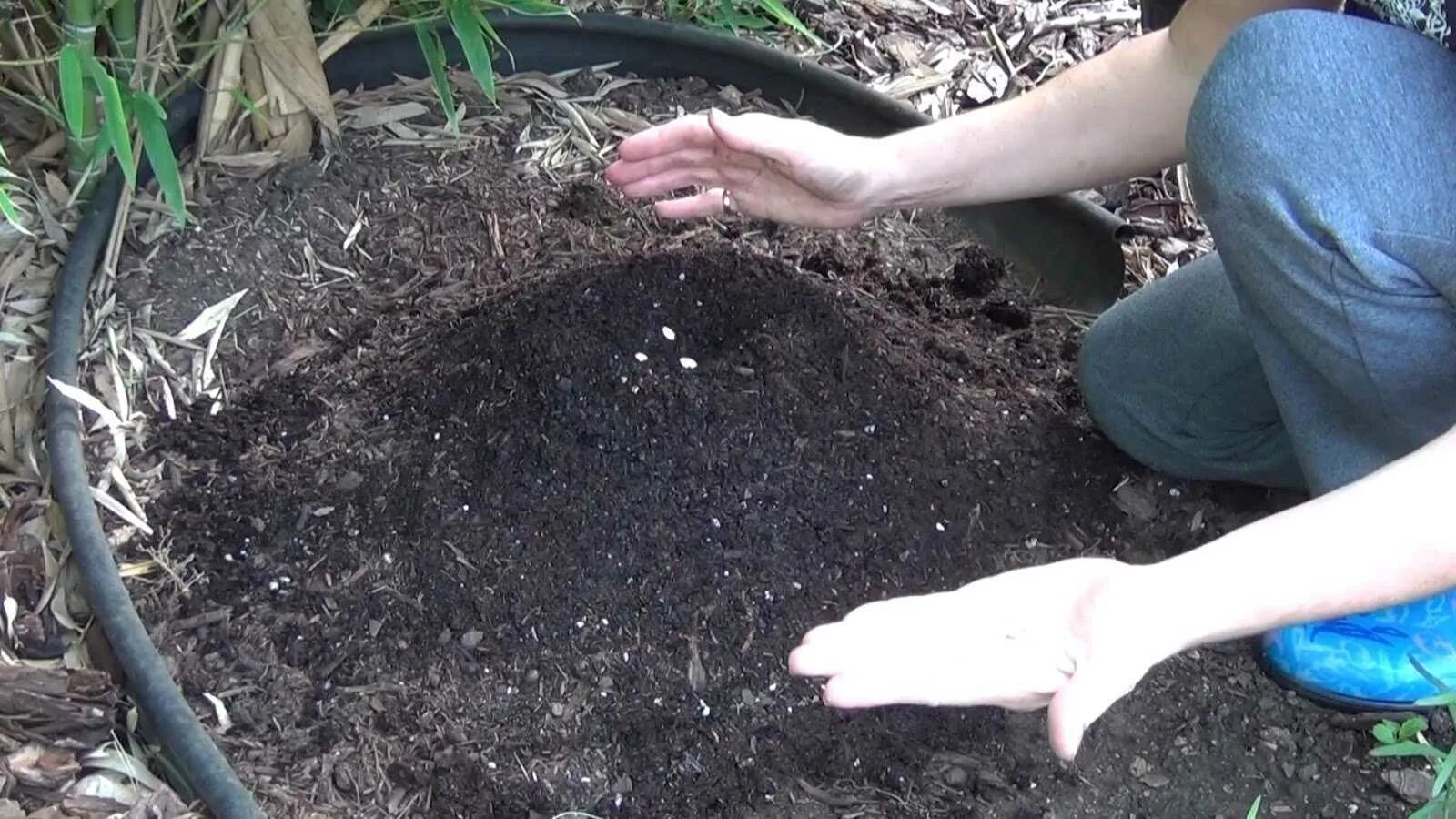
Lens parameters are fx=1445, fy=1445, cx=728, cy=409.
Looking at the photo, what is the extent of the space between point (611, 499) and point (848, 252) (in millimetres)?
508

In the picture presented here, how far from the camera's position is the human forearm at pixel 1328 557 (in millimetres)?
883

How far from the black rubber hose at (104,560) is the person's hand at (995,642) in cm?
50

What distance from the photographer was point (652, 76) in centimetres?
186

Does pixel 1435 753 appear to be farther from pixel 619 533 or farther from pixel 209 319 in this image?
pixel 209 319

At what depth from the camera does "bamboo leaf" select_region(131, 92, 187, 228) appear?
4.33 ft

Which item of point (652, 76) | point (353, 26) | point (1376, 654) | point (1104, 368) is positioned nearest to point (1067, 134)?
point (1104, 368)

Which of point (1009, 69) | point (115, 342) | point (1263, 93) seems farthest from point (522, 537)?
point (1009, 69)

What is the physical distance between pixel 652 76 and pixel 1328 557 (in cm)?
119

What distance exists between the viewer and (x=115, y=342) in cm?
142

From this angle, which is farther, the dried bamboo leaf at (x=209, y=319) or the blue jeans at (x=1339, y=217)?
the dried bamboo leaf at (x=209, y=319)

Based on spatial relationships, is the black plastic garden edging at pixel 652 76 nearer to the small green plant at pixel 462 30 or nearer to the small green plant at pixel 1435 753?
the small green plant at pixel 462 30

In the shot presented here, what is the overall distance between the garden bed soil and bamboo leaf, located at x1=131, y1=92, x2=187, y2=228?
0.17 metres

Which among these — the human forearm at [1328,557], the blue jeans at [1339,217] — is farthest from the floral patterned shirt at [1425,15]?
the human forearm at [1328,557]

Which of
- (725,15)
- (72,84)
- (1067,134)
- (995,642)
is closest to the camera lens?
(995,642)
